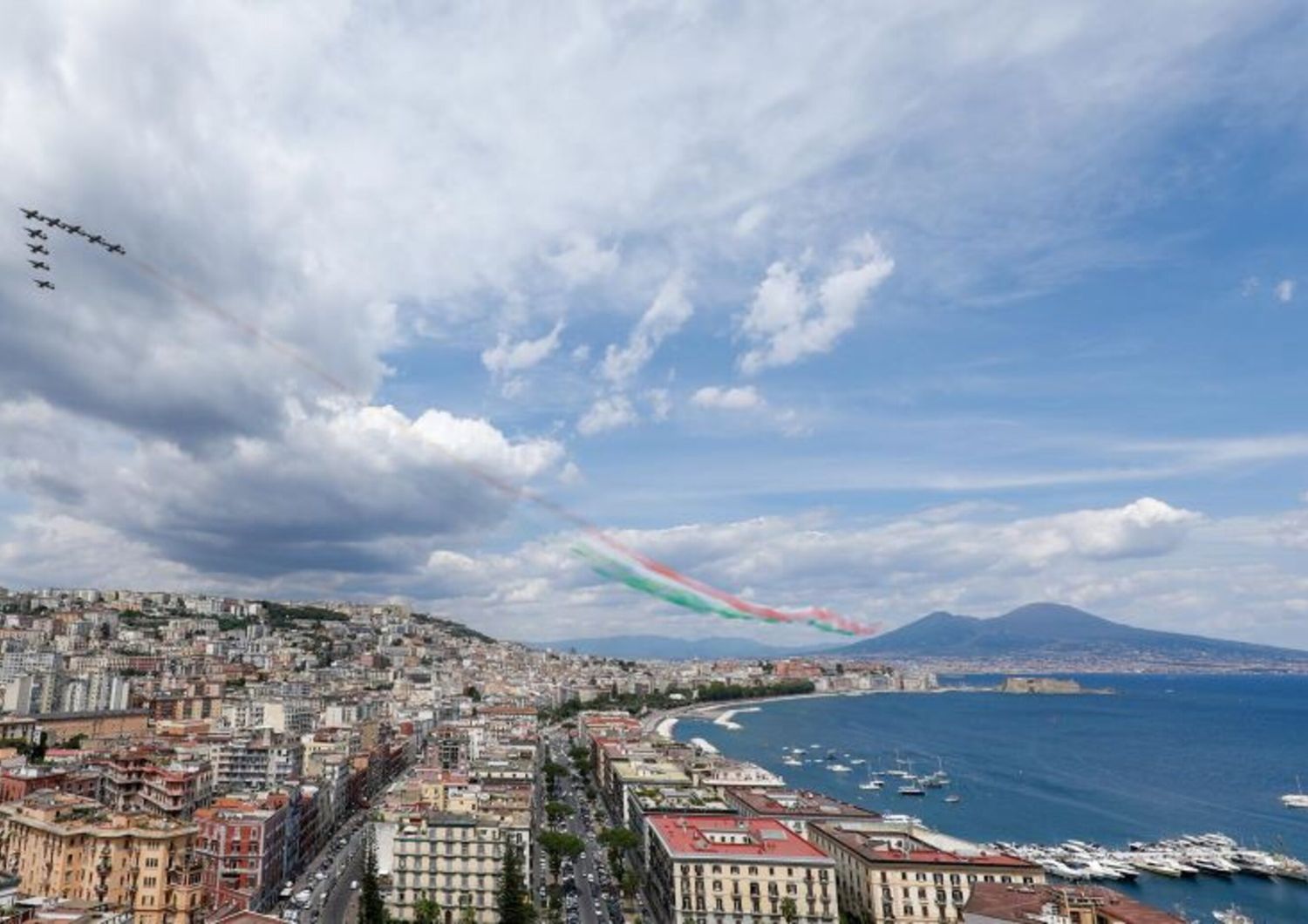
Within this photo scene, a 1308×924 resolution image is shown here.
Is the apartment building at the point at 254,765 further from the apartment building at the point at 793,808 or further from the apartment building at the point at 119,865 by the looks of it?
the apartment building at the point at 793,808

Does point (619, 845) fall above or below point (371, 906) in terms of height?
below

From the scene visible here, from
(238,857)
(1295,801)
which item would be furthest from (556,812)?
(1295,801)

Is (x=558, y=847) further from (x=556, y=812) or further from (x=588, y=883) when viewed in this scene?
(x=556, y=812)

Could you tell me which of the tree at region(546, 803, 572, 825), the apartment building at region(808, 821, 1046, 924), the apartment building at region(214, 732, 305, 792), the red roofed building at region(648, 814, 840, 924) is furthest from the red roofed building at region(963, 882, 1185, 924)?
the apartment building at region(214, 732, 305, 792)

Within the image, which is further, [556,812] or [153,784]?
[556,812]

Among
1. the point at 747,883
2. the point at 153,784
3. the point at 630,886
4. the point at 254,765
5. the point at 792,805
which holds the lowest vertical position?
the point at 630,886

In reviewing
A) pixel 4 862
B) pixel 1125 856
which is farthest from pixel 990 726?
pixel 4 862

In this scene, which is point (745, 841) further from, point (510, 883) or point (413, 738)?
point (413, 738)
